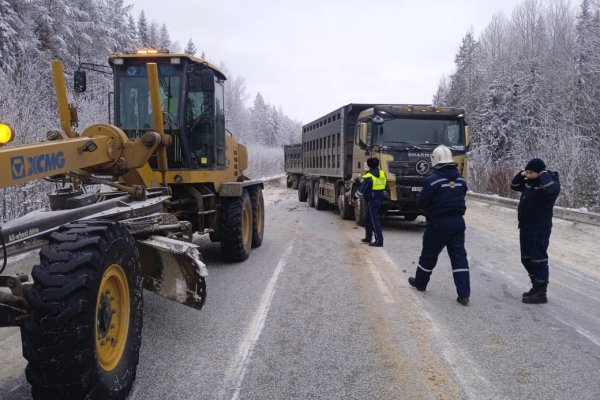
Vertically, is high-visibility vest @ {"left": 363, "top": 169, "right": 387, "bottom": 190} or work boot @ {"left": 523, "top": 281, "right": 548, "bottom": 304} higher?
high-visibility vest @ {"left": 363, "top": 169, "right": 387, "bottom": 190}

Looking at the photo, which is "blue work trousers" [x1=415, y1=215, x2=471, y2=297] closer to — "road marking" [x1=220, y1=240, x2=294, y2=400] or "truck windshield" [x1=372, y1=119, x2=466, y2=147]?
"road marking" [x1=220, y1=240, x2=294, y2=400]

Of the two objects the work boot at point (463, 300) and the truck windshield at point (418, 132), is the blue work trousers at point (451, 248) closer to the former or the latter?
the work boot at point (463, 300)

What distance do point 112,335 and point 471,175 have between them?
917 inches

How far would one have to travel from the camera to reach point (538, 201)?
5.71 meters

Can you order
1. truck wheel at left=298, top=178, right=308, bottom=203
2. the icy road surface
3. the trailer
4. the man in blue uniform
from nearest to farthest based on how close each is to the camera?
the icy road surface < the man in blue uniform < truck wheel at left=298, top=178, right=308, bottom=203 < the trailer

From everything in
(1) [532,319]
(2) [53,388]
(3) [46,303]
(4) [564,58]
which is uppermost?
(4) [564,58]

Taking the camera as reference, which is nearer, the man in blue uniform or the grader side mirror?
the grader side mirror

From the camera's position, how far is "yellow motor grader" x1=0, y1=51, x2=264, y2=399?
8.80 ft

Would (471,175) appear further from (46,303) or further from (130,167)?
(46,303)

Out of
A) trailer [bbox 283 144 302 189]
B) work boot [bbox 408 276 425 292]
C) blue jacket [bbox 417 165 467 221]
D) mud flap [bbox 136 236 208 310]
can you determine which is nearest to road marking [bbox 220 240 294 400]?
mud flap [bbox 136 236 208 310]

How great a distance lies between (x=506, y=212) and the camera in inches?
613

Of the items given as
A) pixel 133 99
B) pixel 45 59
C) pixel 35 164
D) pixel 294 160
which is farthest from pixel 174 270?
pixel 45 59

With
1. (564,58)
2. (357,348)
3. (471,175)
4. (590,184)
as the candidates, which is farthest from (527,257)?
(564,58)

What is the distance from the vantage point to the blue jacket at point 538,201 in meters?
5.59
